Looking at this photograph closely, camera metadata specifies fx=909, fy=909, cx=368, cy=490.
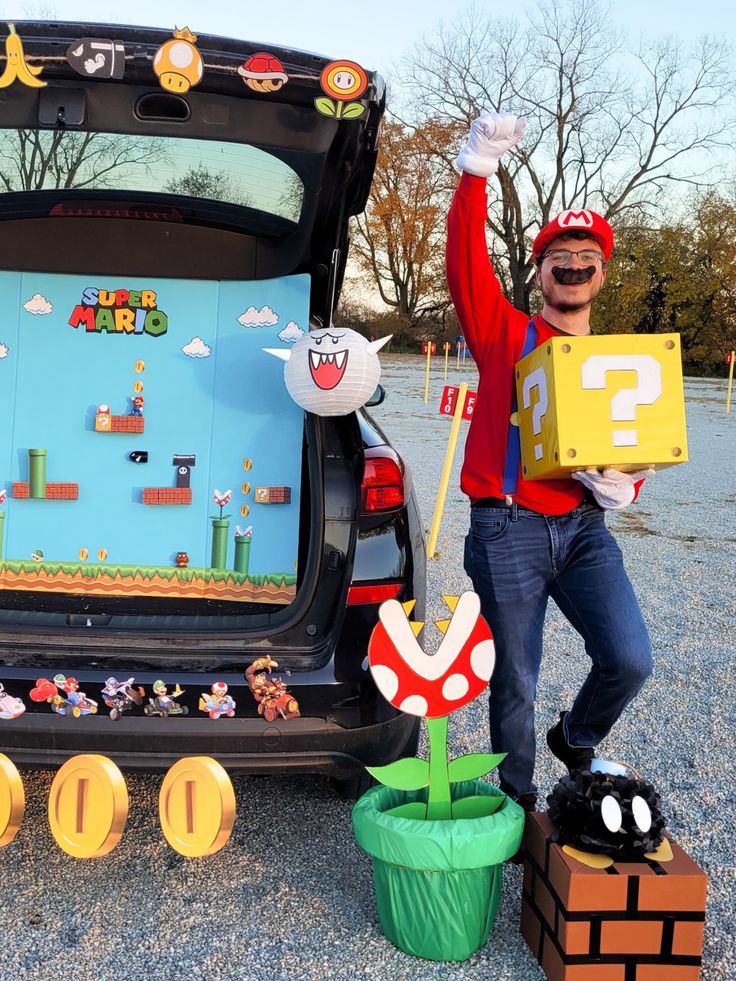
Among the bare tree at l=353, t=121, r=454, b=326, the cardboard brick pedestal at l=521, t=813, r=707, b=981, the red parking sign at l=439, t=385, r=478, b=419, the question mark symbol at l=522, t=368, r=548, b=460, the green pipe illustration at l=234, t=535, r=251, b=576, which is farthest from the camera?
the bare tree at l=353, t=121, r=454, b=326

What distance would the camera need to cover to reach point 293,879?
8.34 ft

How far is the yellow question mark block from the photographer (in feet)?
7.59

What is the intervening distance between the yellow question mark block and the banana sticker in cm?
145

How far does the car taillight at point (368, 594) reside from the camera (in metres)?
2.59

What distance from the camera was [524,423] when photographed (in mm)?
2529

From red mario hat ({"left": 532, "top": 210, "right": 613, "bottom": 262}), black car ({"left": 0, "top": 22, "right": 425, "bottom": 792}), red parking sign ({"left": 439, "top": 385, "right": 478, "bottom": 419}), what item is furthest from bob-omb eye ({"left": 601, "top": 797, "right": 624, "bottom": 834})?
red parking sign ({"left": 439, "top": 385, "right": 478, "bottom": 419})

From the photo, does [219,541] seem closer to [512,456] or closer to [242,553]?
[242,553]

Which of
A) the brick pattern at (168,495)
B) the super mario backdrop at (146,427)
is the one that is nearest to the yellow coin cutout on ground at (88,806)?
the super mario backdrop at (146,427)

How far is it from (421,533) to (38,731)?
4.03 ft

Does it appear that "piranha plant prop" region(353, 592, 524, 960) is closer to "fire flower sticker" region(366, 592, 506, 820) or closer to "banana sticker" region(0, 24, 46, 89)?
"fire flower sticker" region(366, 592, 506, 820)

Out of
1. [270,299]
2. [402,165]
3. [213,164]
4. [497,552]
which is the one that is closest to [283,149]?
[213,164]

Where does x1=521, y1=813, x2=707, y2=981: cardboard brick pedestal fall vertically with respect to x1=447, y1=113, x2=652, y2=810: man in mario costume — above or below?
below

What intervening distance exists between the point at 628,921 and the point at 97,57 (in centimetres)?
240

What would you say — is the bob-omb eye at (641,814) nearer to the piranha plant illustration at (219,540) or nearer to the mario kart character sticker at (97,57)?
the piranha plant illustration at (219,540)
